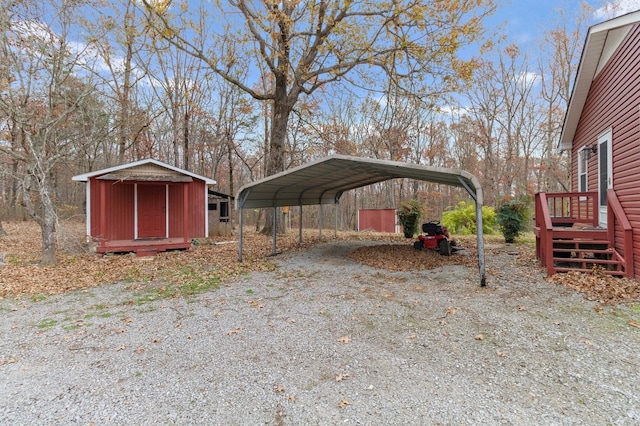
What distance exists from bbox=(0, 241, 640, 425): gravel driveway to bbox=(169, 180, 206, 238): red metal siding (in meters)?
7.11

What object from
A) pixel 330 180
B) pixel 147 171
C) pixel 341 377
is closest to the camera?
pixel 341 377

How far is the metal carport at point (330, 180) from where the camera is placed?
5.79m

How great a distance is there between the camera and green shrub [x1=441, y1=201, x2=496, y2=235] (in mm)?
14586

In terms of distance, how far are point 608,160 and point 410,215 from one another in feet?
21.8

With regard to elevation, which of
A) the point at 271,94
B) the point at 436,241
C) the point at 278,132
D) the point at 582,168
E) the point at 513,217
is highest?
the point at 271,94

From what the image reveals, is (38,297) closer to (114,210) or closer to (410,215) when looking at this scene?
(114,210)

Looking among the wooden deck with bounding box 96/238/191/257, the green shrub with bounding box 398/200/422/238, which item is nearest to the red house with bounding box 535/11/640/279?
the green shrub with bounding box 398/200/422/238

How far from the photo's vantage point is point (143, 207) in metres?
12.0

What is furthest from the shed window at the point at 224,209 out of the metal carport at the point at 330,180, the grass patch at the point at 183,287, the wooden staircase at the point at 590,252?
the wooden staircase at the point at 590,252

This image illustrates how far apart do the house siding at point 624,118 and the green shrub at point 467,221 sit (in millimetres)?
7298

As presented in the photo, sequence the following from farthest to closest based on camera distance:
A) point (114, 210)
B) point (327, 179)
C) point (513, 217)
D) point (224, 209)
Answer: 1. point (224, 209)
2. point (513, 217)
3. point (114, 210)
4. point (327, 179)

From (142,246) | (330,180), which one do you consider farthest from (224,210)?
(330,180)

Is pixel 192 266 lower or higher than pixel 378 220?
lower

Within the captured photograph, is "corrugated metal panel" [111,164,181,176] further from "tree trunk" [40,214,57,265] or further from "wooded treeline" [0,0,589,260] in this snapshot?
"tree trunk" [40,214,57,265]
